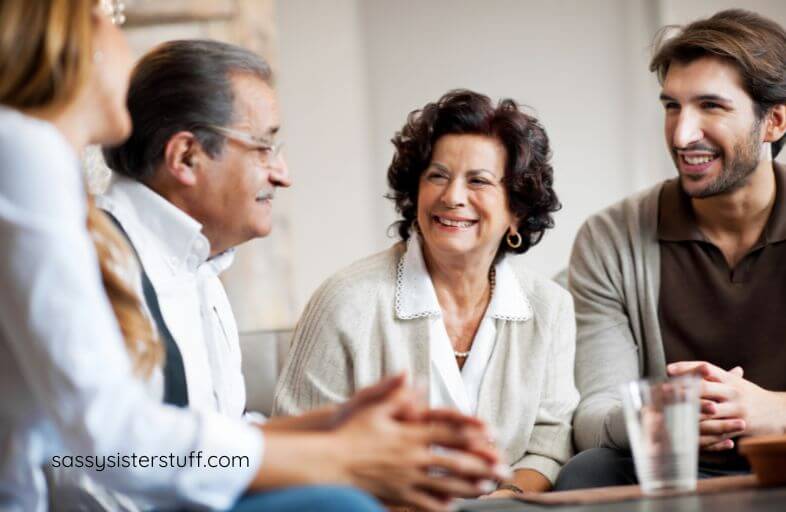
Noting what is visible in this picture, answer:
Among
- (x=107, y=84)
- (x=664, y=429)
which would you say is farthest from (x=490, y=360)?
(x=107, y=84)

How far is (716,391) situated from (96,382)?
1403 mm

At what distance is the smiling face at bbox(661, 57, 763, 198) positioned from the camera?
2.83 metres

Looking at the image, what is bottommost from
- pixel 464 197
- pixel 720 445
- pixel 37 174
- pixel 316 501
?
pixel 720 445

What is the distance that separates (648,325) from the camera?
284cm

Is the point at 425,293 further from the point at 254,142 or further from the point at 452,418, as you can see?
the point at 452,418

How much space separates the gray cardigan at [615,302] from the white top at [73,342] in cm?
164

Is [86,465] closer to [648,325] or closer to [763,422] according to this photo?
[763,422]

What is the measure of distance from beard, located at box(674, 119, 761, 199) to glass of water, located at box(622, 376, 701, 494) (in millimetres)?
1347

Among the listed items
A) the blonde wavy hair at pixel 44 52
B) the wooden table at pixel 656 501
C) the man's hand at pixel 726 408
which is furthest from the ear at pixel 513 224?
the blonde wavy hair at pixel 44 52

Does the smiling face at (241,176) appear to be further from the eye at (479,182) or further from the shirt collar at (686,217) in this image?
the shirt collar at (686,217)

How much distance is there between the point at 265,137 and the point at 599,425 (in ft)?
3.47

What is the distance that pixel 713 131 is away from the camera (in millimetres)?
2852

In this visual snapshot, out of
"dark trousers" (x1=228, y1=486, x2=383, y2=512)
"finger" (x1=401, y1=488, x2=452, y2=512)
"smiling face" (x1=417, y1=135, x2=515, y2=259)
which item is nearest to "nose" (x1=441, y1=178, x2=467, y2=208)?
"smiling face" (x1=417, y1=135, x2=515, y2=259)

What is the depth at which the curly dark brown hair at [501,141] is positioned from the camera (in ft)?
9.22
